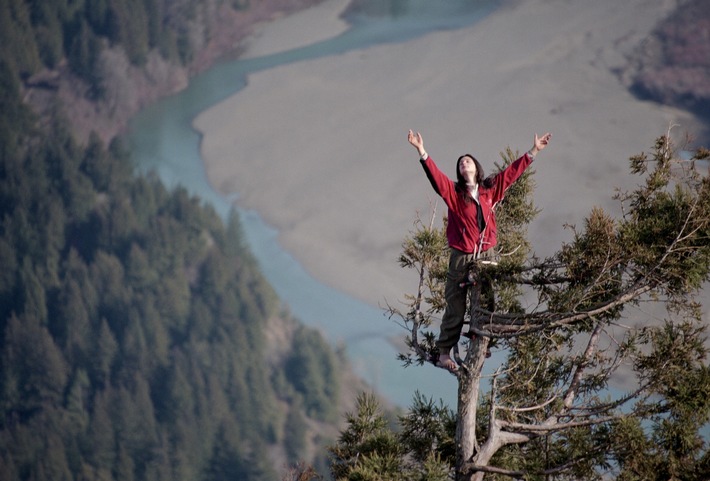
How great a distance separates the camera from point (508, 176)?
8.41 m

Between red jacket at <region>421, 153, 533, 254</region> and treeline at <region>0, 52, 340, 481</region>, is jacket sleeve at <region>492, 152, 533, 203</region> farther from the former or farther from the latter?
treeline at <region>0, 52, 340, 481</region>

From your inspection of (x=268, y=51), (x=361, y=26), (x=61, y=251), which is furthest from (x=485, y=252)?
(x=61, y=251)

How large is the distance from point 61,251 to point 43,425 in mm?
13820

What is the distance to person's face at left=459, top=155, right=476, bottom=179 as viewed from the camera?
8.37 metres

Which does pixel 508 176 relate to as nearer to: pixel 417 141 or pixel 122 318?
pixel 417 141

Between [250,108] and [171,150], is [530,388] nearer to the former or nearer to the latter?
[250,108]

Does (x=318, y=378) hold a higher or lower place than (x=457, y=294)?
lower

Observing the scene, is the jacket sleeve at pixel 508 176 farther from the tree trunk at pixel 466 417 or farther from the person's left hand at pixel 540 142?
the tree trunk at pixel 466 417

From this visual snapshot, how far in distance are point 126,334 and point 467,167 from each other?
5488 centimetres

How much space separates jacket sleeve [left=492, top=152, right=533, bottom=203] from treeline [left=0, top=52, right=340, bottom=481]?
160ft

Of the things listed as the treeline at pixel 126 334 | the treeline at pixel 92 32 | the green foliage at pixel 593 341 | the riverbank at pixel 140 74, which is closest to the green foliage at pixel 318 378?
the treeline at pixel 126 334

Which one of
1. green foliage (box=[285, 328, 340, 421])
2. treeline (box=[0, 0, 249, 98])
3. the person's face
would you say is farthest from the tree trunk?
treeline (box=[0, 0, 249, 98])

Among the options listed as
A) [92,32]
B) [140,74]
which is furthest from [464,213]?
[92,32]

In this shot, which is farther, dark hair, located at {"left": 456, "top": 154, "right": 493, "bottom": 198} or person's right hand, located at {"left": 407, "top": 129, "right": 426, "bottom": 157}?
dark hair, located at {"left": 456, "top": 154, "right": 493, "bottom": 198}
